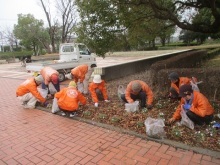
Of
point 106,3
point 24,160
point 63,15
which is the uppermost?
point 63,15

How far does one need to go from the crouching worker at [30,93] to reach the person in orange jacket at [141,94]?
102 inches

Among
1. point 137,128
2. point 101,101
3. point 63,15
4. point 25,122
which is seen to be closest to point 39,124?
point 25,122

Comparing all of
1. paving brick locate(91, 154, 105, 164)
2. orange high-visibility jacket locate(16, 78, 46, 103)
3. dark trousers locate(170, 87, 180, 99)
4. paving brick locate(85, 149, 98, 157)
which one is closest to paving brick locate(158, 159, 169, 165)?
paving brick locate(91, 154, 105, 164)

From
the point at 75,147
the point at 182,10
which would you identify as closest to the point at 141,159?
the point at 75,147

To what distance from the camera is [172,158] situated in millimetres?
3057

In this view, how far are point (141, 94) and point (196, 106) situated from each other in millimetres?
1452

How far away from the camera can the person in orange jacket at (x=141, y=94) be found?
478 centimetres

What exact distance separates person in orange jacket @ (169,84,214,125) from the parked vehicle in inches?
308

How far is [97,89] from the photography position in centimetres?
584

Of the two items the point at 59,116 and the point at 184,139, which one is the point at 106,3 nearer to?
the point at 59,116

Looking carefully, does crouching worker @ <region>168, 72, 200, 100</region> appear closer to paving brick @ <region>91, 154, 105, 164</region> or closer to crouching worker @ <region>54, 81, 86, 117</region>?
crouching worker @ <region>54, 81, 86, 117</region>

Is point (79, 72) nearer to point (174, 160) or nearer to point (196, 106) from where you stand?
point (196, 106)

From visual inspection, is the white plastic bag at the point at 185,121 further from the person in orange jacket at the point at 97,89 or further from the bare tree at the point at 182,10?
the bare tree at the point at 182,10

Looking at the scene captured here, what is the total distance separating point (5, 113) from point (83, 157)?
3546 mm
